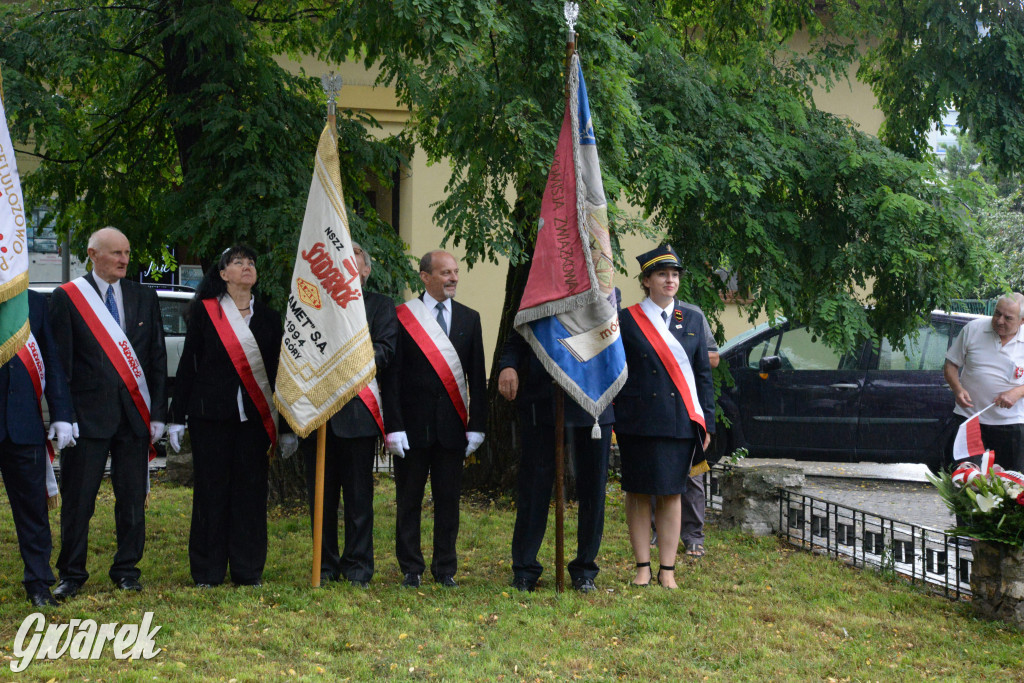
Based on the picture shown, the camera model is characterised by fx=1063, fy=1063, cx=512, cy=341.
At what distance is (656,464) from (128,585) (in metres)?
2.83

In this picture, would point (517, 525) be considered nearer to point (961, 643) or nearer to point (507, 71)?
point (961, 643)

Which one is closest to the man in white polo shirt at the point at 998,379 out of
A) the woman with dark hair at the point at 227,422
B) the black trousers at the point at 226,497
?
the woman with dark hair at the point at 227,422

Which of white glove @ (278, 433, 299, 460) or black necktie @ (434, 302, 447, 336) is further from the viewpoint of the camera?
black necktie @ (434, 302, 447, 336)

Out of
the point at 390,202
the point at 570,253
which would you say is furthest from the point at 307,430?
the point at 390,202

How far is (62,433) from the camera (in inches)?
201

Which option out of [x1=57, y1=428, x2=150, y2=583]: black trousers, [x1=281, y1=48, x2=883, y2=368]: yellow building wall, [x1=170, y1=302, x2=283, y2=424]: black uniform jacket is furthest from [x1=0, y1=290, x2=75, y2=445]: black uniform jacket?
[x1=281, y1=48, x2=883, y2=368]: yellow building wall

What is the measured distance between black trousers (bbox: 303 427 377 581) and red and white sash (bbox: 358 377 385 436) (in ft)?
0.36

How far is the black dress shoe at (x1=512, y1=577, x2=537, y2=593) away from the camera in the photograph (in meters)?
5.62

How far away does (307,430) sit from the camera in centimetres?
543

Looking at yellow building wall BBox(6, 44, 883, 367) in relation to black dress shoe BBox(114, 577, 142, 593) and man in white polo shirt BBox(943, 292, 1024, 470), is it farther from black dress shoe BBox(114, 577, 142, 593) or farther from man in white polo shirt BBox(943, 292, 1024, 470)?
black dress shoe BBox(114, 577, 142, 593)

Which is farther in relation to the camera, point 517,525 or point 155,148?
point 155,148

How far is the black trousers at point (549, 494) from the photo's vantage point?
5633 mm

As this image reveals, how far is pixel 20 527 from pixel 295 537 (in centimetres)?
220

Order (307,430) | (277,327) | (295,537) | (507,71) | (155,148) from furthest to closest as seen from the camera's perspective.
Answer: (155,148)
(295,537)
(507,71)
(277,327)
(307,430)
